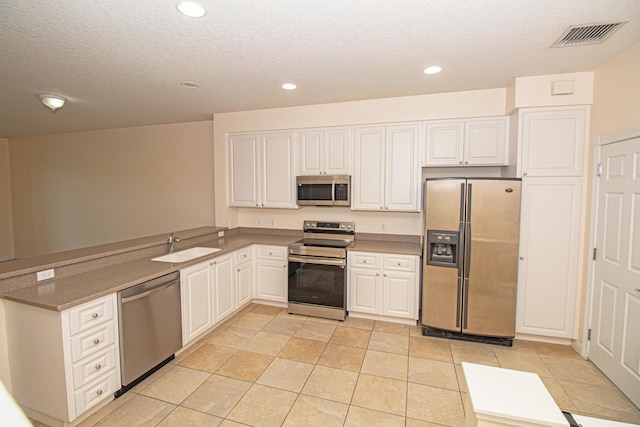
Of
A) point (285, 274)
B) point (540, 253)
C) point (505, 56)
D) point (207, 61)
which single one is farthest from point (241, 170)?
point (540, 253)

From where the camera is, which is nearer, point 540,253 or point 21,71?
point 21,71

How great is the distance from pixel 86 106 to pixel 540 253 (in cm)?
553

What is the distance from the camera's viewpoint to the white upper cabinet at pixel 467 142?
3336mm

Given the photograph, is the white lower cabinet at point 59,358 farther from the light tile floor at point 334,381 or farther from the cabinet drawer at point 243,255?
the cabinet drawer at point 243,255

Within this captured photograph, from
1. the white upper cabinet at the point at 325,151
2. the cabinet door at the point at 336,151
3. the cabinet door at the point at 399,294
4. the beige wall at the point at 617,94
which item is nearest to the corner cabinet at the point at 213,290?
the white upper cabinet at the point at 325,151

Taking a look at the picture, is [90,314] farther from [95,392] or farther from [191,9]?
[191,9]

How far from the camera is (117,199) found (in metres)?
5.46

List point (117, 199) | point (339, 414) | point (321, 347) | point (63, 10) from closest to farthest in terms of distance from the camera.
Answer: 1. point (63, 10)
2. point (339, 414)
3. point (321, 347)
4. point (117, 199)

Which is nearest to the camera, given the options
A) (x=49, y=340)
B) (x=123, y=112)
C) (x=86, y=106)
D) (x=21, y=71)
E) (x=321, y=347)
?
(x=49, y=340)

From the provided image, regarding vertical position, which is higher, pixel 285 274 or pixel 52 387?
pixel 285 274

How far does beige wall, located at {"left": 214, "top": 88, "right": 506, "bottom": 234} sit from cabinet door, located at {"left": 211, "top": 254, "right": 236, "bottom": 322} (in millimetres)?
1130

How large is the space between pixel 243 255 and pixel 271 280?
0.50 metres

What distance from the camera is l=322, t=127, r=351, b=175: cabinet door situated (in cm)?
384

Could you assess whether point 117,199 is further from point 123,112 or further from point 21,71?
point 21,71
